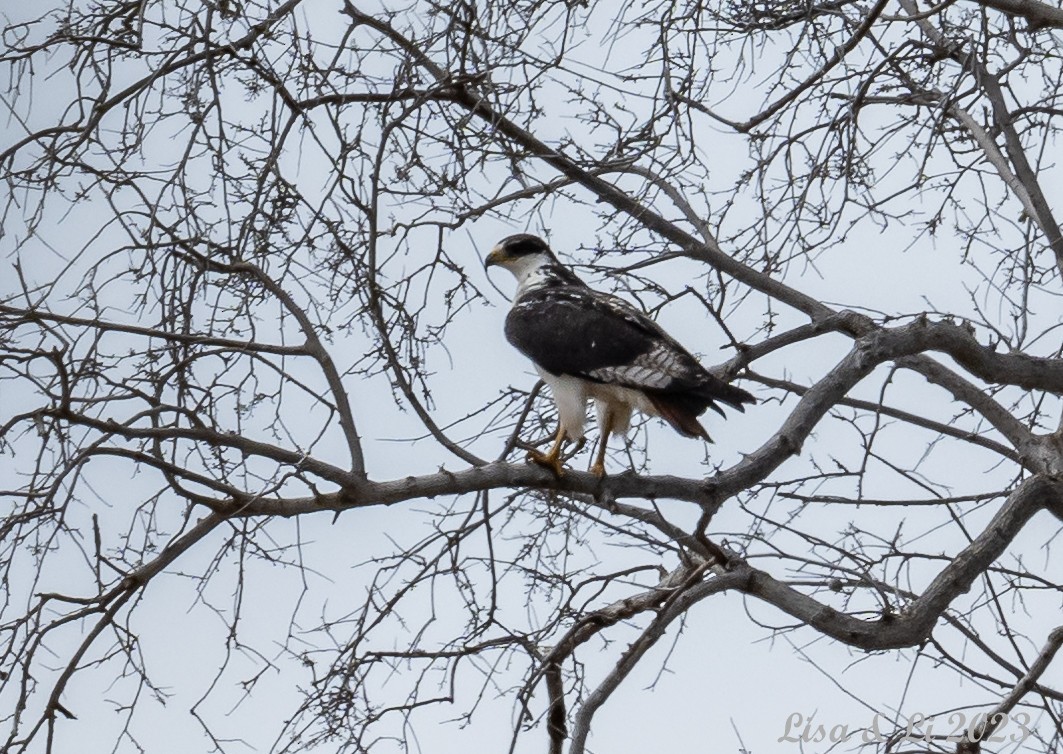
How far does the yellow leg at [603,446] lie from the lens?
5736mm

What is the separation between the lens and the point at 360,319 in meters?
5.17

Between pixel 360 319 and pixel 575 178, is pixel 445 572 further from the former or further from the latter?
pixel 575 178

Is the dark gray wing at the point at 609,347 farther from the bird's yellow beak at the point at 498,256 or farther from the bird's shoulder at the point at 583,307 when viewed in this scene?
the bird's yellow beak at the point at 498,256

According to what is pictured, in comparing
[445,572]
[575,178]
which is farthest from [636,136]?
[445,572]

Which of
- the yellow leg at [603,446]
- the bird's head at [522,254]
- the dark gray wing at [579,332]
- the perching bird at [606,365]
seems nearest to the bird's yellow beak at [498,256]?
the bird's head at [522,254]

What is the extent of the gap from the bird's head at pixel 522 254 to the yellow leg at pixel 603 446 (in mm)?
1339

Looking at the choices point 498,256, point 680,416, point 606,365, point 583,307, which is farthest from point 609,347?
point 498,256

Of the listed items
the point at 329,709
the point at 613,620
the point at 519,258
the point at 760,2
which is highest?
the point at 519,258

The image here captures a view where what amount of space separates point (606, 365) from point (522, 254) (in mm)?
1541

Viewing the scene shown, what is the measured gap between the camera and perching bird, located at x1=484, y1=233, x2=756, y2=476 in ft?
18.0

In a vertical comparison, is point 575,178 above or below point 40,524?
above

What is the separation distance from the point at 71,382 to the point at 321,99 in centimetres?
120

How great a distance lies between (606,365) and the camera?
5.84 metres

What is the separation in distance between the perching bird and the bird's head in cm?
57
